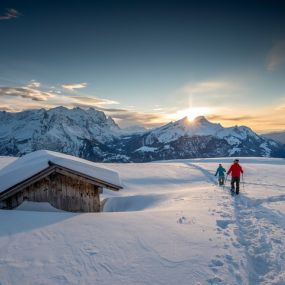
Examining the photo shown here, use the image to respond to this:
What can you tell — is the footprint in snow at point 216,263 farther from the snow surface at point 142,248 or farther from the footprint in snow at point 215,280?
the footprint in snow at point 215,280

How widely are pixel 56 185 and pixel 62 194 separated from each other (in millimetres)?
455

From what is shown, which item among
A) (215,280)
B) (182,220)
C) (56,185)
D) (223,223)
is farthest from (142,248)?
(56,185)

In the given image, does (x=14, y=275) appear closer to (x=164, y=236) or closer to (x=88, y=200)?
(x=164, y=236)

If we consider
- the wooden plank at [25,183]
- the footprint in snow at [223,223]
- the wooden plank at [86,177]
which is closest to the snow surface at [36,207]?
the wooden plank at [25,183]

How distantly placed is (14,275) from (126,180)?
77.2 ft

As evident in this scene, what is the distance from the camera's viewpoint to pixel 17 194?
12.3 metres

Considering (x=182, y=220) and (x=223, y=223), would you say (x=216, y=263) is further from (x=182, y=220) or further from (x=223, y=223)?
(x=223, y=223)

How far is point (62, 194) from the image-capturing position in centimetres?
1288

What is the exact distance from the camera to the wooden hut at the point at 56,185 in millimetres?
12141

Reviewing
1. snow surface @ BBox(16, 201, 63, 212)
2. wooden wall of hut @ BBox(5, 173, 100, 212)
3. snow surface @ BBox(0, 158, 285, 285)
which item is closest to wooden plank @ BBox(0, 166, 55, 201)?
wooden wall of hut @ BBox(5, 173, 100, 212)

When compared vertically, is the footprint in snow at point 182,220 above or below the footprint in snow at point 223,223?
above

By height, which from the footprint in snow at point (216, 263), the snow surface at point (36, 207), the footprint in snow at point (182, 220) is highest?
the snow surface at point (36, 207)

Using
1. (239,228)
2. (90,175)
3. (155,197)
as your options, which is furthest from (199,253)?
(155,197)

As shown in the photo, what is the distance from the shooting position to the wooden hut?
478 inches
